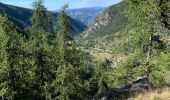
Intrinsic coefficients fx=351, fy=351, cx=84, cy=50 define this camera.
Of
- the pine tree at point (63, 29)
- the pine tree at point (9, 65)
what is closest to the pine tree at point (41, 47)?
the pine tree at point (63, 29)

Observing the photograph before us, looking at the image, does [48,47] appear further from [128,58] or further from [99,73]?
[99,73]

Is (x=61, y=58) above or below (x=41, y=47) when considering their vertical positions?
below

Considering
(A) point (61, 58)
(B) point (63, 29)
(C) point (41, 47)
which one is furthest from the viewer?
(B) point (63, 29)

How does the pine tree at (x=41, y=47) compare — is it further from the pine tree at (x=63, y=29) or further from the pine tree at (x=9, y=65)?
the pine tree at (x=9, y=65)

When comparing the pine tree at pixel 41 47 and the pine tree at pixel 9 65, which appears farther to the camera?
the pine tree at pixel 41 47

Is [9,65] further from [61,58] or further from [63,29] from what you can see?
[63,29]

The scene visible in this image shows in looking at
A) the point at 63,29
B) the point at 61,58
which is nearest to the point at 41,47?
the point at 61,58

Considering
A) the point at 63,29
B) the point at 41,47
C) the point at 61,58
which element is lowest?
the point at 61,58

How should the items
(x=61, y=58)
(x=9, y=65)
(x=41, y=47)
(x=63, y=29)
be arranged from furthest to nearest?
1. (x=63, y=29)
2. (x=41, y=47)
3. (x=61, y=58)
4. (x=9, y=65)

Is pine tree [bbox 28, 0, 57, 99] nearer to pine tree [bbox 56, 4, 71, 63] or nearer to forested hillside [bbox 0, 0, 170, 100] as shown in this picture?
forested hillside [bbox 0, 0, 170, 100]

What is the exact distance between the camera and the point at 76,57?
1337 inches

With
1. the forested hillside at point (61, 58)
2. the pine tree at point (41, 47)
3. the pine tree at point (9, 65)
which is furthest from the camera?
the pine tree at point (41, 47)

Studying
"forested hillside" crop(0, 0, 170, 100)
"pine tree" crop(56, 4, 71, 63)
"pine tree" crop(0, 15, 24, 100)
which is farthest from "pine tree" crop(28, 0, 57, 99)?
"pine tree" crop(0, 15, 24, 100)

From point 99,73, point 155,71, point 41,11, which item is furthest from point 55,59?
point 99,73
